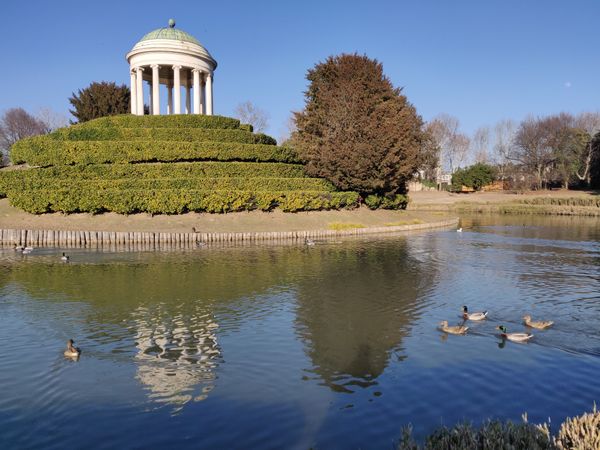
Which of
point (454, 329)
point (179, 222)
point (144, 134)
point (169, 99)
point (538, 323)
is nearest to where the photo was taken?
point (454, 329)

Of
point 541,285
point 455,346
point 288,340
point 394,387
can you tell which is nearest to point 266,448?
point 394,387

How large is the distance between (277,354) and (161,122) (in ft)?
133

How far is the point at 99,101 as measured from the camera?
76.1 metres

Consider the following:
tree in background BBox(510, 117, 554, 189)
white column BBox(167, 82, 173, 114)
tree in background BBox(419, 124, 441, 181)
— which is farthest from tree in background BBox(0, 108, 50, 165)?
tree in background BBox(510, 117, 554, 189)

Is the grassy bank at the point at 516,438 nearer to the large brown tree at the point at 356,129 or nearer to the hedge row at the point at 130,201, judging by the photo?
the hedge row at the point at 130,201

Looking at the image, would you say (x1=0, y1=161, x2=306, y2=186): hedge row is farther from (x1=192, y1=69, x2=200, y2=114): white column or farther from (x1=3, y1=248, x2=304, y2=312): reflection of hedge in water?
(x1=192, y1=69, x2=200, y2=114): white column

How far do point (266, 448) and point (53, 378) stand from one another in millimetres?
5587

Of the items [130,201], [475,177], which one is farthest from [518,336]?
[475,177]

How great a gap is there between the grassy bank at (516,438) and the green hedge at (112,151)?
39.6m

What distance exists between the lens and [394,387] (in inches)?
400

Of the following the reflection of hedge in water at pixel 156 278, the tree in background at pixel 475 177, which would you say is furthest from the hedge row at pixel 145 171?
the tree in background at pixel 475 177

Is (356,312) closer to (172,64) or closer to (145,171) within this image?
(145,171)

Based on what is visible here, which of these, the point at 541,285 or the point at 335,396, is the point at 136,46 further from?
the point at 335,396

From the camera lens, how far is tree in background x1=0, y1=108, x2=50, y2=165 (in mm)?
104500
